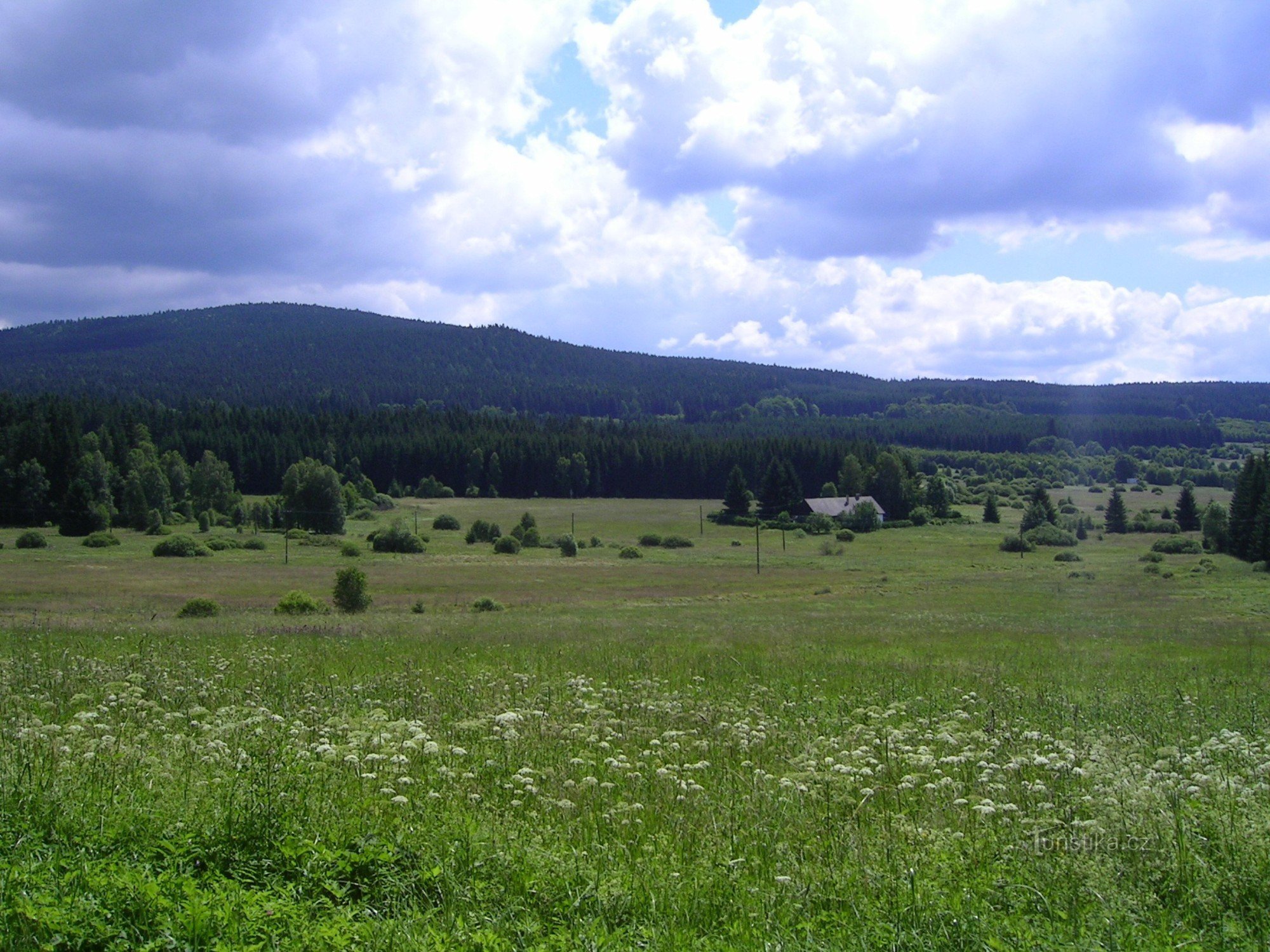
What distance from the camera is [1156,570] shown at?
54438 mm

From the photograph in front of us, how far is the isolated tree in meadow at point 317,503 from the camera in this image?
9169cm

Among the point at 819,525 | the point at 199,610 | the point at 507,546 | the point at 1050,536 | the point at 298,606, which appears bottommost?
the point at 819,525

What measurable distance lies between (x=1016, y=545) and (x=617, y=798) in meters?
77.6

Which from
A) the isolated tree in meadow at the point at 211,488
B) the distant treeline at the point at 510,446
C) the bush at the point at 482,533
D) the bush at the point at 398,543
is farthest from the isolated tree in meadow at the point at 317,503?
the distant treeline at the point at 510,446

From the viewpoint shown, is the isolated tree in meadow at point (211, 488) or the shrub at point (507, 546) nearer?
the shrub at point (507, 546)

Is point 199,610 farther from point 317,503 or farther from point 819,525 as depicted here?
point 819,525

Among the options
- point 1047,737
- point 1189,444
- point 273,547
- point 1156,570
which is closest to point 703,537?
point 273,547

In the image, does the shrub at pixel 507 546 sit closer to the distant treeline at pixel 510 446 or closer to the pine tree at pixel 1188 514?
the pine tree at pixel 1188 514

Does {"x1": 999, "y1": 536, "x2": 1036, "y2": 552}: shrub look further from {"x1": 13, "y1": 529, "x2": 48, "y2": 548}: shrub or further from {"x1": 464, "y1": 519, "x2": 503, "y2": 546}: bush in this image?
{"x1": 13, "y1": 529, "x2": 48, "y2": 548}: shrub

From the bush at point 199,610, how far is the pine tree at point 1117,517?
67935 mm

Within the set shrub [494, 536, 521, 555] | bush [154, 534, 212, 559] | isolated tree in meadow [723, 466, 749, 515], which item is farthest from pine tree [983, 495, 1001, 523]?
bush [154, 534, 212, 559]

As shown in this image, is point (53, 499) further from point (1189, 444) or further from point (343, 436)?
point (1189, 444)

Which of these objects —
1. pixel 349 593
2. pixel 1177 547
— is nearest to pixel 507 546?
pixel 349 593

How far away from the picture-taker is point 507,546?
79.1m
